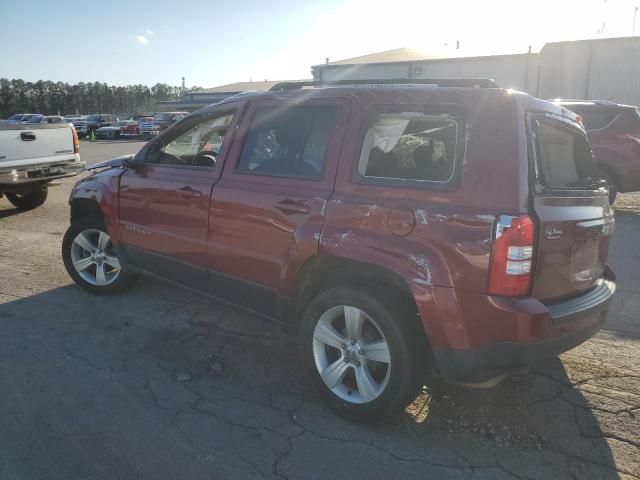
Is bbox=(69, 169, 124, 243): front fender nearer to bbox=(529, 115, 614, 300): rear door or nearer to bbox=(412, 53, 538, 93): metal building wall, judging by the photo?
bbox=(529, 115, 614, 300): rear door

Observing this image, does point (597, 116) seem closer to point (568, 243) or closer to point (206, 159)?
point (568, 243)

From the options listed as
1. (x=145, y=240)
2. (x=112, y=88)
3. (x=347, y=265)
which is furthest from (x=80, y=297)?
(x=112, y=88)

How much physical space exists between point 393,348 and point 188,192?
204 cm

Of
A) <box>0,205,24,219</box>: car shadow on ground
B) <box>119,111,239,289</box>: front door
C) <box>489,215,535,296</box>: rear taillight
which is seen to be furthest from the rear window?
<box>0,205,24,219</box>: car shadow on ground

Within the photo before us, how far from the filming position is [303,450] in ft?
9.16

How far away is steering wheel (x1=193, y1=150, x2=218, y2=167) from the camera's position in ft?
13.1

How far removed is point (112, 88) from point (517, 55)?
81058 mm

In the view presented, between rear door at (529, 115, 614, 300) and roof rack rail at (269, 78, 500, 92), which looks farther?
roof rack rail at (269, 78, 500, 92)

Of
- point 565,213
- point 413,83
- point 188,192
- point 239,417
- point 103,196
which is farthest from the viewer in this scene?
point 103,196

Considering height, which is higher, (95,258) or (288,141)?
(288,141)

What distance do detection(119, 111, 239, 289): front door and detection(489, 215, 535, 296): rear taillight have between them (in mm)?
2126

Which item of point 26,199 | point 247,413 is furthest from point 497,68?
point 247,413

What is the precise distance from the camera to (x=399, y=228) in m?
2.76

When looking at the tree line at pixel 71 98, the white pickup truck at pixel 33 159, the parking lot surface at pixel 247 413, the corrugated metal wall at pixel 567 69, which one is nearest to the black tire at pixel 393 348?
the parking lot surface at pixel 247 413
